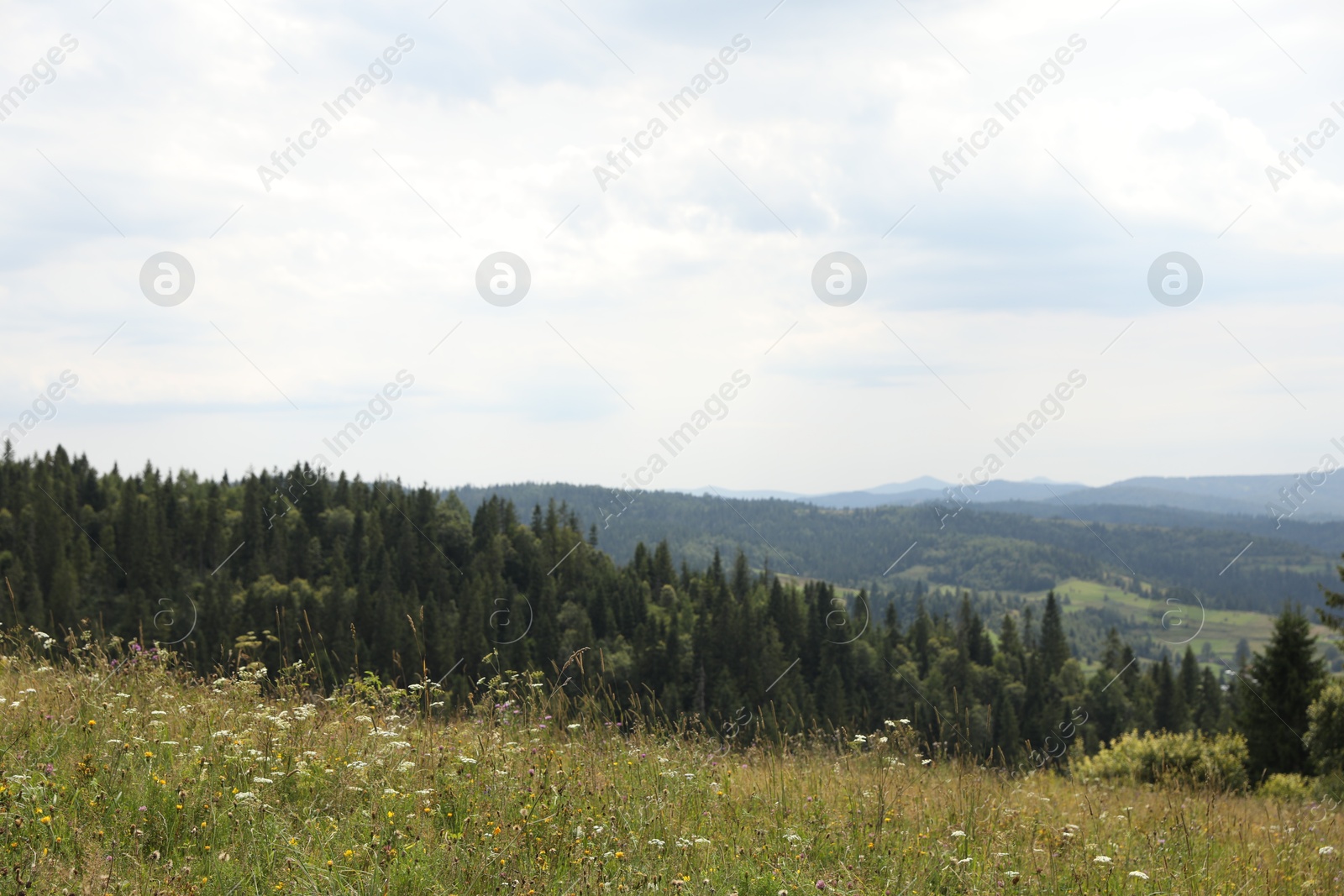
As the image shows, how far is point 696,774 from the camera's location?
7062mm

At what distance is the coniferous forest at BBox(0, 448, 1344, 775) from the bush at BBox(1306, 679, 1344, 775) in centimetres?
6828

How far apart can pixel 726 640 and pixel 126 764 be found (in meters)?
110

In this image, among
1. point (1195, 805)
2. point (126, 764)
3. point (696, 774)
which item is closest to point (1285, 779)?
point (1195, 805)

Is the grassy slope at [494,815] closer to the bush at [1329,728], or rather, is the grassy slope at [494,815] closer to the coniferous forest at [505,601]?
the bush at [1329,728]

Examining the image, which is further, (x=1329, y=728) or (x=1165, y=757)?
(x=1329, y=728)

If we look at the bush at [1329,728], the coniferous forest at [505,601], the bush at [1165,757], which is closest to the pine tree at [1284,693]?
the bush at [1329,728]

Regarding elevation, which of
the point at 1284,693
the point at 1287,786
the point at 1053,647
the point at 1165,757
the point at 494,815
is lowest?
the point at 1053,647

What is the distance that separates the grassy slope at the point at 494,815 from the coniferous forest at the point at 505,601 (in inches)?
3222

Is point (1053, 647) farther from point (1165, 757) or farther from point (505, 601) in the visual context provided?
point (1165, 757)

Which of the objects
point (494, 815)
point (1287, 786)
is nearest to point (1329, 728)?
point (1287, 786)

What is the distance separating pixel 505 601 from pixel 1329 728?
333ft

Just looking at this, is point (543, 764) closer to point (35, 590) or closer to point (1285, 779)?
point (1285, 779)

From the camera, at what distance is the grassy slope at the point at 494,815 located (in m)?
4.72

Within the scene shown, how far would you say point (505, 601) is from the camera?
377 ft
